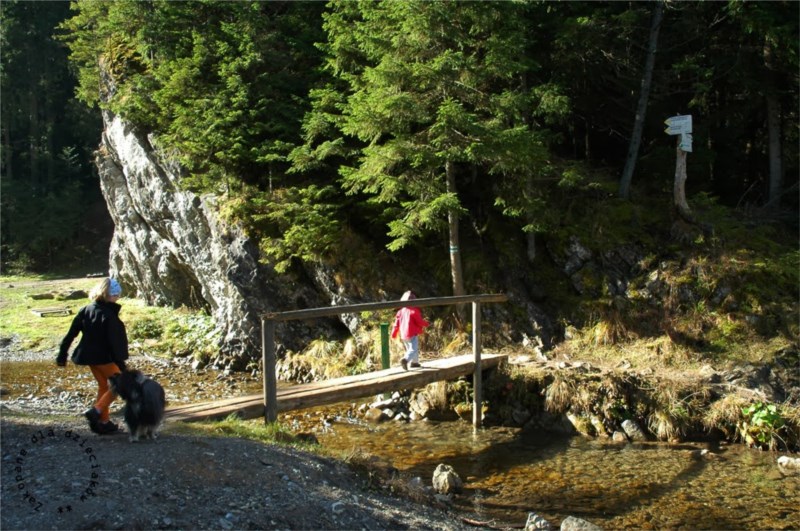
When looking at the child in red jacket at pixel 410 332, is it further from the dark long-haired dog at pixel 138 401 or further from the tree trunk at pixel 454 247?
the dark long-haired dog at pixel 138 401

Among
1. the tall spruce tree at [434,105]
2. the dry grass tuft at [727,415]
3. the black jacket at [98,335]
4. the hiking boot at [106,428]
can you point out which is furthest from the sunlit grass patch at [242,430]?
the dry grass tuft at [727,415]

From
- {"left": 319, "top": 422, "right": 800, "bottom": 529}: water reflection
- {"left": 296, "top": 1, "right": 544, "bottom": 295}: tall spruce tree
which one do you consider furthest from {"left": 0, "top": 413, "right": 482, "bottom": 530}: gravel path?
{"left": 296, "top": 1, "right": 544, "bottom": 295}: tall spruce tree

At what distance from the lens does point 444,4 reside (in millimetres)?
12281

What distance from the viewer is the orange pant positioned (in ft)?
21.1

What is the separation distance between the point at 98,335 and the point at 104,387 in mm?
628

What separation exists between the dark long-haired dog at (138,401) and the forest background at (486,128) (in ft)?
23.2

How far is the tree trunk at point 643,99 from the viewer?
14401mm

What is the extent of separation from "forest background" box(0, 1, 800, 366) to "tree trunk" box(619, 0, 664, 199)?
0.15 feet

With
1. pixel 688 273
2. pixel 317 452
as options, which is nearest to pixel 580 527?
pixel 317 452

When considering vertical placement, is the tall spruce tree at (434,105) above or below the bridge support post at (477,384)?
above

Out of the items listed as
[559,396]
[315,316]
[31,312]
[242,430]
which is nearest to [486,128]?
[315,316]

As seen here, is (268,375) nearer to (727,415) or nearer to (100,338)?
(100,338)

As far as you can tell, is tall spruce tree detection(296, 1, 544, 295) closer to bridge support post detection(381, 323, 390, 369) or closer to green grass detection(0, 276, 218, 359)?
bridge support post detection(381, 323, 390, 369)

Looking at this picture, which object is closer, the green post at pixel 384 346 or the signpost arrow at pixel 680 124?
the green post at pixel 384 346
